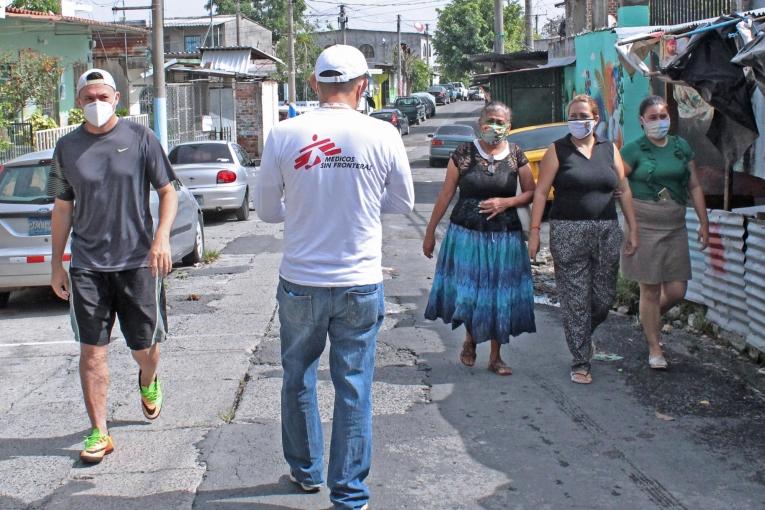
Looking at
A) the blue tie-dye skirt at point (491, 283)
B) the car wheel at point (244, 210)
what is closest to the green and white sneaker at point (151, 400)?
the blue tie-dye skirt at point (491, 283)

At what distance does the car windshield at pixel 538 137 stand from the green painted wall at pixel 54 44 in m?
14.4

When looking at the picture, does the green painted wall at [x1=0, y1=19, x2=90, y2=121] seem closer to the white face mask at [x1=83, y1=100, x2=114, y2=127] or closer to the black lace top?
the black lace top

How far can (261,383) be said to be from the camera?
6.95 meters

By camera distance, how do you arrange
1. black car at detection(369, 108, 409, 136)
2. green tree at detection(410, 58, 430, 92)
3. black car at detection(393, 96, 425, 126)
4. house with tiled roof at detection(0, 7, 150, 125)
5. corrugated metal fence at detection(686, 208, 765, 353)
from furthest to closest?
green tree at detection(410, 58, 430, 92)
black car at detection(393, 96, 425, 126)
black car at detection(369, 108, 409, 136)
house with tiled roof at detection(0, 7, 150, 125)
corrugated metal fence at detection(686, 208, 765, 353)

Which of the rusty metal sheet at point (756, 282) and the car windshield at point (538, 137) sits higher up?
the car windshield at point (538, 137)

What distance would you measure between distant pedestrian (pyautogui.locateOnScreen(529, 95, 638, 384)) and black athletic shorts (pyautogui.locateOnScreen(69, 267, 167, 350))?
2.58 m

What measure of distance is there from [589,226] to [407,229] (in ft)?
32.1

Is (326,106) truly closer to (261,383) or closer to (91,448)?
(91,448)

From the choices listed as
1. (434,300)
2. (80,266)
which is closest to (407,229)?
(434,300)

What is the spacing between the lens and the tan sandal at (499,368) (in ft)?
23.2

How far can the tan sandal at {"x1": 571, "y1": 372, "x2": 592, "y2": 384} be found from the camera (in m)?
6.83

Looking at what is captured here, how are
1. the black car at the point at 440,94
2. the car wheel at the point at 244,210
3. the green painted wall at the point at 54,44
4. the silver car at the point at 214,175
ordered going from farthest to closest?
the black car at the point at 440,94 → the green painted wall at the point at 54,44 → the car wheel at the point at 244,210 → the silver car at the point at 214,175

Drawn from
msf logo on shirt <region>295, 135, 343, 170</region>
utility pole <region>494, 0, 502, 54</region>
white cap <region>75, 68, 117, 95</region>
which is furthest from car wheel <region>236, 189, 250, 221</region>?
utility pole <region>494, 0, 502, 54</region>

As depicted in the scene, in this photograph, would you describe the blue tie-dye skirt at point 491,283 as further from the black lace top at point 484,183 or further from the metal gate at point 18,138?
the metal gate at point 18,138
